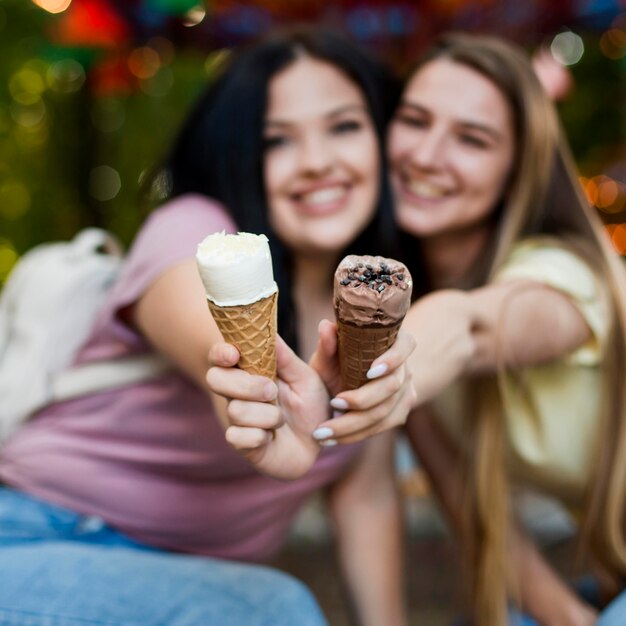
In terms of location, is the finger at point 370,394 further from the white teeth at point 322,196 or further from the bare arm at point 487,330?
the white teeth at point 322,196

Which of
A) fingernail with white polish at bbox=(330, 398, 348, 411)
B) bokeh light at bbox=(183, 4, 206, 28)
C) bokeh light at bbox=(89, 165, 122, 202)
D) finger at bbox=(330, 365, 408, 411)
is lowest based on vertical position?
bokeh light at bbox=(89, 165, 122, 202)

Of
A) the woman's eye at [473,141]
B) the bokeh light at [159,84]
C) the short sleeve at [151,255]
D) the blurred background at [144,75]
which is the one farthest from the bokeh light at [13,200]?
the woman's eye at [473,141]

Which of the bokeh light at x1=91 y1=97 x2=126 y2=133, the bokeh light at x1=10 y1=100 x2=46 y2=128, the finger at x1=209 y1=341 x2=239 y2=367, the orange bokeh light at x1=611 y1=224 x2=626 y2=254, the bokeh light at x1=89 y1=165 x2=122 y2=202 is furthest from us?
the bokeh light at x1=89 y1=165 x2=122 y2=202

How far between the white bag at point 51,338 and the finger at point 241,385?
0.78 metres

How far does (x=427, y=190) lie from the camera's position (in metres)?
2.16

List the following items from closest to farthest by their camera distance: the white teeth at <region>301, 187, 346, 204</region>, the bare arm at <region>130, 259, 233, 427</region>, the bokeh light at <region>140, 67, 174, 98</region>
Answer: the bare arm at <region>130, 259, 233, 427</region> < the white teeth at <region>301, 187, 346, 204</region> < the bokeh light at <region>140, 67, 174, 98</region>

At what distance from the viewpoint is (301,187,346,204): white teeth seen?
1.99 meters

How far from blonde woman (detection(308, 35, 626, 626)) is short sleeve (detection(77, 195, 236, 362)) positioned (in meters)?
0.60

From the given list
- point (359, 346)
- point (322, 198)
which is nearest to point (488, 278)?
point (322, 198)

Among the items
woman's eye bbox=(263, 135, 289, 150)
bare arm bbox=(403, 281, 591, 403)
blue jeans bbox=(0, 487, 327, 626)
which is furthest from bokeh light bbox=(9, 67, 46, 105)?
bare arm bbox=(403, 281, 591, 403)

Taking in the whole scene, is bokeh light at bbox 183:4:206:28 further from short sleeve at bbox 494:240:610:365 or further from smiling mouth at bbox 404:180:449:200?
short sleeve at bbox 494:240:610:365

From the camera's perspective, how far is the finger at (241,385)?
113cm

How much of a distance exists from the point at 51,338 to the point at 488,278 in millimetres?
1062

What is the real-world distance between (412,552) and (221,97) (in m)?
2.32
